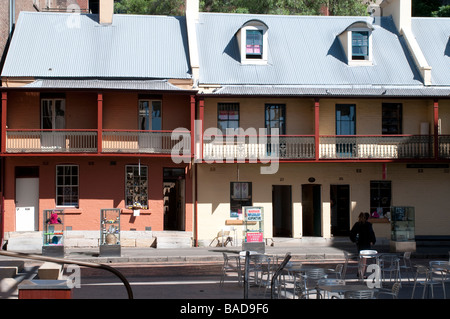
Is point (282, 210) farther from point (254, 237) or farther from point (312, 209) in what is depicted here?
point (254, 237)

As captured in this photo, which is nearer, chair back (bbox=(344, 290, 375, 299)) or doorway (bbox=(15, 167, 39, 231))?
chair back (bbox=(344, 290, 375, 299))

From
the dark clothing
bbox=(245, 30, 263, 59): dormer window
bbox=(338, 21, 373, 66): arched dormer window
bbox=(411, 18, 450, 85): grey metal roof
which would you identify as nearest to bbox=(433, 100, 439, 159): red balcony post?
bbox=(411, 18, 450, 85): grey metal roof

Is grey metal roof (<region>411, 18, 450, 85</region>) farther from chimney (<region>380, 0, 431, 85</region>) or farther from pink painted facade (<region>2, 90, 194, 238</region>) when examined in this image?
pink painted facade (<region>2, 90, 194, 238</region>)

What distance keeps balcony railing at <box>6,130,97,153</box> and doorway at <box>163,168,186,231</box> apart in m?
3.31

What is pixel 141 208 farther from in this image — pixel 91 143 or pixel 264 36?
pixel 264 36

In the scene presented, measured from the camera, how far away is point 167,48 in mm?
29969

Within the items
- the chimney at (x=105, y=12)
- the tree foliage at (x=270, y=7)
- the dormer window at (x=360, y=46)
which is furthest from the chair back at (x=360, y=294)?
the tree foliage at (x=270, y=7)

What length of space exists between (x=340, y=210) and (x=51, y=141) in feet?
39.9

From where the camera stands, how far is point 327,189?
28.5 meters

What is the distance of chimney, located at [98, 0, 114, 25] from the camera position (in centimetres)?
3078

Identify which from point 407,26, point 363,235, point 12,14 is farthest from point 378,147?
point 12,14

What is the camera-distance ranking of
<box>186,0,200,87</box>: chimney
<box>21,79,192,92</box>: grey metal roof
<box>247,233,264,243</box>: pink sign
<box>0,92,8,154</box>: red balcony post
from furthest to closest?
<box>186,0,200,87</box>: chimney → <box>21,79,192,92</box>: grey metal roof → <box>0,92,8,154</box>: red balcony post → <box>247,233,264,243</box>: pink sign
